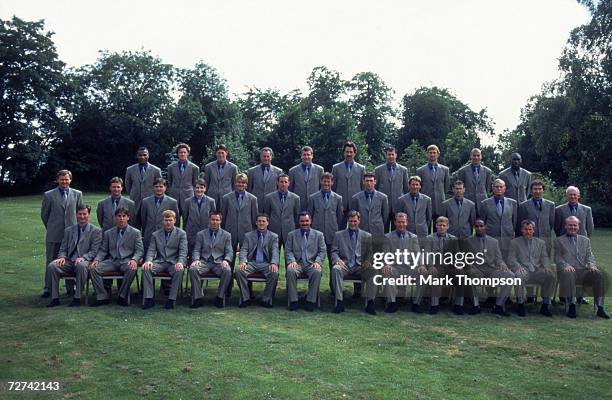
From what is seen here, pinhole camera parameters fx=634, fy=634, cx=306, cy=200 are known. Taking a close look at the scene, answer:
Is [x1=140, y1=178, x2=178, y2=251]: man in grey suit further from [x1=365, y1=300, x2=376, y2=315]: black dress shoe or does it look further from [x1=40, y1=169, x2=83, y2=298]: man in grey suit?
[x1=365, y1=300, x2=376, y2=315]: black dress shoe

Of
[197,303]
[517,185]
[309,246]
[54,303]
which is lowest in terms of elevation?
[54,303]

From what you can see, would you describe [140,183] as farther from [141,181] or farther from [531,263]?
[531,263]

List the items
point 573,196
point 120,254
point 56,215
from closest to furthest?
1. point 120,254
2. point 573,196
3. point 56,215

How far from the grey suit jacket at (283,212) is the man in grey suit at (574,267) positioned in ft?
14.6

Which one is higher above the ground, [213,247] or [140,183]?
[140,183]

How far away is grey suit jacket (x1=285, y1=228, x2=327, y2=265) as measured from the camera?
1057 centimetres

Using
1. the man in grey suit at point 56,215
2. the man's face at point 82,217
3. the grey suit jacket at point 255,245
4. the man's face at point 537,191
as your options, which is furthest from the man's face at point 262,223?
the man's face at point 537,191

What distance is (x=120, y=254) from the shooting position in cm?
1041

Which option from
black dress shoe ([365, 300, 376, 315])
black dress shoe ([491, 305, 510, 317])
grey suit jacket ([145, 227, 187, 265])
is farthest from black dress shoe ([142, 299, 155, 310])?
black dress shoe ([491, 305, 510, 317])

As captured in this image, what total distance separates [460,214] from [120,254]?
19.0ft

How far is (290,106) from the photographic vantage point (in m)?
41.2

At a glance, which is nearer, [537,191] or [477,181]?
[537,191]

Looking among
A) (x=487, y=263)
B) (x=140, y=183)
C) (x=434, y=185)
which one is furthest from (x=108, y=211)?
(x=487, y=263)

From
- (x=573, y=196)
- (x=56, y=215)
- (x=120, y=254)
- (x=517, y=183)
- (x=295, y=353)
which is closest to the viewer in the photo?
(x=295, y=353)
